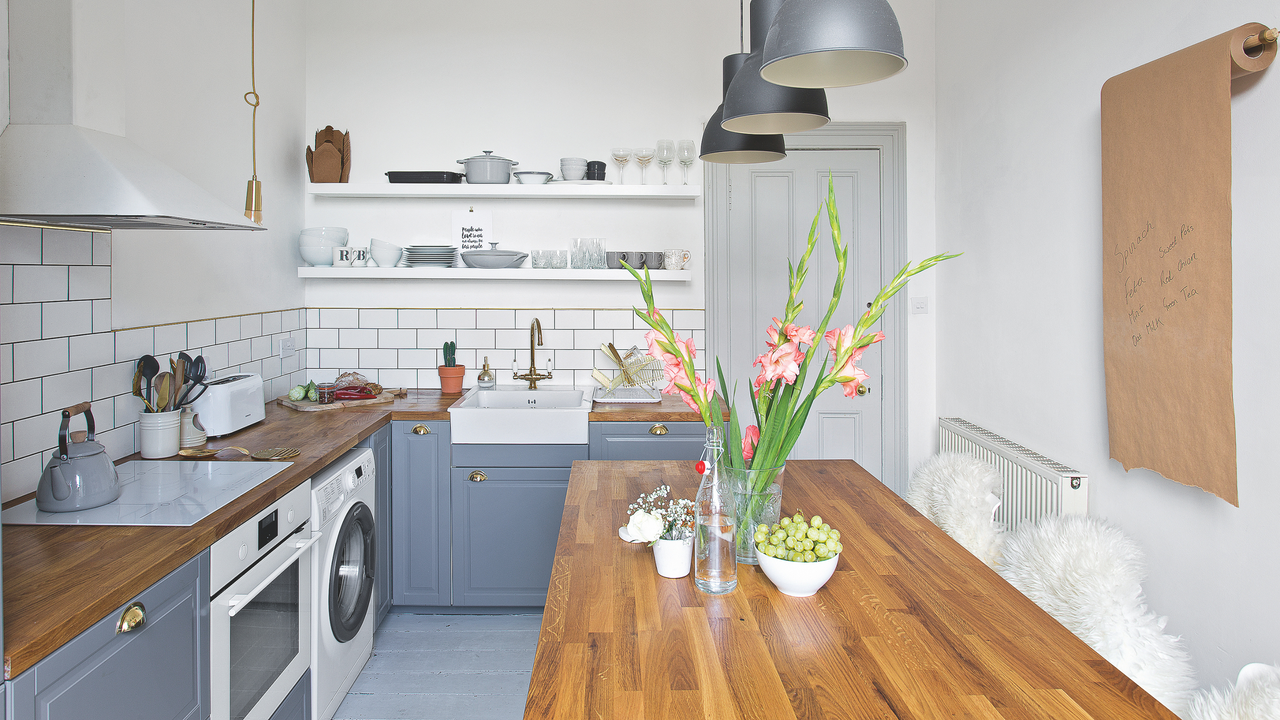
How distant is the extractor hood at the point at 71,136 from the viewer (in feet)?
5.63

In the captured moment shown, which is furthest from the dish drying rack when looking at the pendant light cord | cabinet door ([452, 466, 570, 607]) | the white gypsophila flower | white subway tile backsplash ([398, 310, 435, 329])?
the white gypsophila flower

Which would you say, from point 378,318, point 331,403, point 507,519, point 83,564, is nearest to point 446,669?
Result: point 507,519

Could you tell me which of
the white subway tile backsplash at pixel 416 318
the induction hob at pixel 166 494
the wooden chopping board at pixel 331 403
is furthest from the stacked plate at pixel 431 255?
the induction hob at pixel 166 494

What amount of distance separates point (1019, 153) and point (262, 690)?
3.35 m

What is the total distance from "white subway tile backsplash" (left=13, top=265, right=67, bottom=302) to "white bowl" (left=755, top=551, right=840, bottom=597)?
80.4 inches

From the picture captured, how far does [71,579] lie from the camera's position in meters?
1.51

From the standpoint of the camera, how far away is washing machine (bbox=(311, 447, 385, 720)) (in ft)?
8.38

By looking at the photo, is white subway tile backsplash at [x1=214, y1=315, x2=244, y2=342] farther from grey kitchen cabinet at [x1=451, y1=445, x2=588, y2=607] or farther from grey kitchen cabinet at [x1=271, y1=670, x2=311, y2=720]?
grey kitchen cabinet at [x1=271, y1=670, x2=311, y2=720]

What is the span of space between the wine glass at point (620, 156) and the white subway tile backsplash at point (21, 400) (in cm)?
265

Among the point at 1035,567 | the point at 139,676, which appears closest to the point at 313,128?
the point at 139,676

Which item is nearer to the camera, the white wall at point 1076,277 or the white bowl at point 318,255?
the white wall at point 1076,277

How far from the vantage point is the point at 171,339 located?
2824mm

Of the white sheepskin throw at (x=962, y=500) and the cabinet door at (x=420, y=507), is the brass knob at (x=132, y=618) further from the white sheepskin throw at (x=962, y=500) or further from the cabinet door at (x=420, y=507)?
the white sheepskin throw at (x=962, y=500)

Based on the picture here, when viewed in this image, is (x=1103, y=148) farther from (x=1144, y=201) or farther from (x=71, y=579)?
(x=71, y=579)
